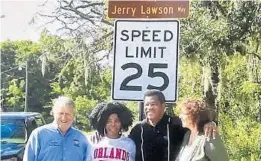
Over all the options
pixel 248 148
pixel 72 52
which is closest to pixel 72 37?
pixel 72 52

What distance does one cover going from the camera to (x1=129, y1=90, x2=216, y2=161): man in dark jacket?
167 inches

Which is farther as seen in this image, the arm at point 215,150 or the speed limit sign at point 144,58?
the speed limit sign at point 144,58

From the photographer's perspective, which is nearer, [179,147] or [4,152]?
[179,147]

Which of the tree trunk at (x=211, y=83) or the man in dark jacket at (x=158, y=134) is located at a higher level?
the tree trunk at (x=211, y=83)

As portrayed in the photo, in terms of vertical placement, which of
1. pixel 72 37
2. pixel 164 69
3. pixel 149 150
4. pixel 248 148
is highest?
pixel 72 37

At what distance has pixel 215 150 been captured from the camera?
3.77 meters

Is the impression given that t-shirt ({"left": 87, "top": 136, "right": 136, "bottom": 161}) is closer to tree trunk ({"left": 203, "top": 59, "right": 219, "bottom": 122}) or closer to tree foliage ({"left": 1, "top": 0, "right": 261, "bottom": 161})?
tree foliage ({"left": 1, "top": 0, "right": 261, "bottom": 161})

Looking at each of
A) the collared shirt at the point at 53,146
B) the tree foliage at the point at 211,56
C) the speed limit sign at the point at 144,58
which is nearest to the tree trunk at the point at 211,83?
the tree foliage at the point at 211,56

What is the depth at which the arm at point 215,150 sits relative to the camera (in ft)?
12.3

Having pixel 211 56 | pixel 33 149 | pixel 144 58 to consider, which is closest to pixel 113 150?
pixel 33 149

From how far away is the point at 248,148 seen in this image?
450 inches

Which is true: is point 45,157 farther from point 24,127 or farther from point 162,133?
point 24,127

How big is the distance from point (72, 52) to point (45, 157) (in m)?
7.09

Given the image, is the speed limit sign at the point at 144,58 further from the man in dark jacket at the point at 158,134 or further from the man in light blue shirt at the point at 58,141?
the man in light blue shirt at the point at 58,141
